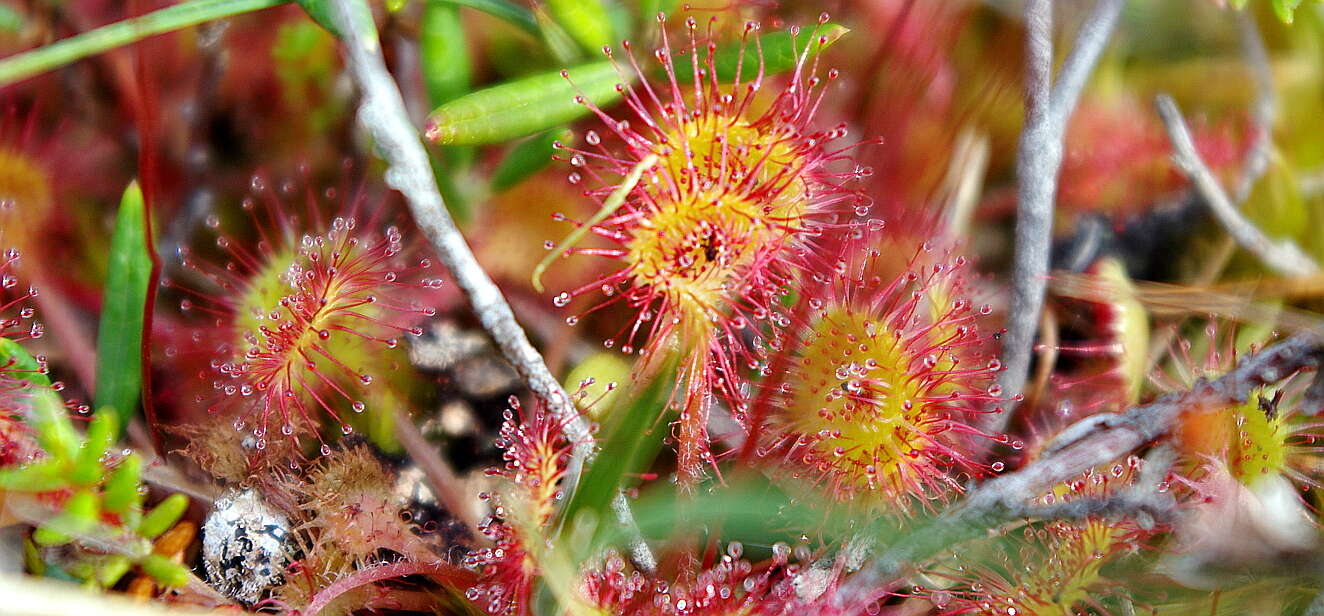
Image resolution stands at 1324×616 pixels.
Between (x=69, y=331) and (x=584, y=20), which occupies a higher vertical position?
(x=584, y=20)

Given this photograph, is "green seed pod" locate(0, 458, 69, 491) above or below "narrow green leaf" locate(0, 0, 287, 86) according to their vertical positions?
below

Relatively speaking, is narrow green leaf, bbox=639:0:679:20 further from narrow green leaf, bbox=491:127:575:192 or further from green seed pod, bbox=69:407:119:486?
green seed pod, bbox=69:407:119:486

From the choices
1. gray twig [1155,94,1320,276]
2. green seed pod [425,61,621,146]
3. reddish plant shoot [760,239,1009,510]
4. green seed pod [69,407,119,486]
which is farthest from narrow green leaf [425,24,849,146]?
gray twig [1155,94,1320,276]

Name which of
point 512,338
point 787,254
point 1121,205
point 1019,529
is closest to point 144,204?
point 512,338

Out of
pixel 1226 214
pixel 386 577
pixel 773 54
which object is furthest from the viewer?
pixel 1226 214

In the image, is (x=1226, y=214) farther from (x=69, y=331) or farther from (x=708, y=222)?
(x=69, y=331)

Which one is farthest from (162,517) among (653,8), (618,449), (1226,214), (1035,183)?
(1226,214)

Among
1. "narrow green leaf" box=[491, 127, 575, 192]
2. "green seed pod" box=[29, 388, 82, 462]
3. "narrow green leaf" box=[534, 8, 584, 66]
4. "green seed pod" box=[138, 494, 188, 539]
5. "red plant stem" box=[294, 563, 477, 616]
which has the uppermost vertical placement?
"narrow green leaf" box=[534, 8, 584, 66]
